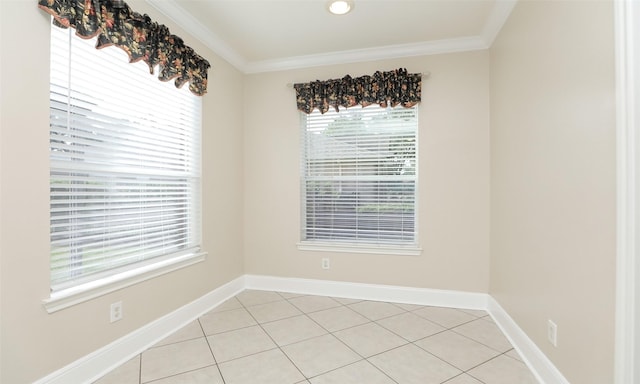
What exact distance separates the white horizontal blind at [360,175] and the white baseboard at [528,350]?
979 millimetres

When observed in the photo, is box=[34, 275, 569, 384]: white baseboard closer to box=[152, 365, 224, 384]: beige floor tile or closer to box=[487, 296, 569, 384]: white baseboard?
box=[487, 296, 569, 384]: white baseboard

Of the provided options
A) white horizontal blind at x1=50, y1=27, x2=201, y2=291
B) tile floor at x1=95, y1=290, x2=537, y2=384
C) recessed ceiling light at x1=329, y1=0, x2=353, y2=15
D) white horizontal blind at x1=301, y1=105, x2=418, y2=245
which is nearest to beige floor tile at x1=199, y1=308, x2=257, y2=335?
tile floor at x1=95, y1=290, x2=537, y2=384

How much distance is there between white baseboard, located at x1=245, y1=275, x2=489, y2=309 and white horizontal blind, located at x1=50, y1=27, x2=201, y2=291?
43.1 inches

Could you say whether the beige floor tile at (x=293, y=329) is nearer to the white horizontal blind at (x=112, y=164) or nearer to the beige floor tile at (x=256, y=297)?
the beige floor tile at (x=256, y=297)

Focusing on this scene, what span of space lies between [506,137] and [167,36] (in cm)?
275

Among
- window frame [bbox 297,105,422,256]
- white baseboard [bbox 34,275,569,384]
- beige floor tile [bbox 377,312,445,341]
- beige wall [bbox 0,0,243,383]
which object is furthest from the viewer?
window frame [bbox 297,105,422,256]

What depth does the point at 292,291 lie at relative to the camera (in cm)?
341

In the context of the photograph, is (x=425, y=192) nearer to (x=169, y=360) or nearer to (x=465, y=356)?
(x=465, y=356)

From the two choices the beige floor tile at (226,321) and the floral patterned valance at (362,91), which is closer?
the beige floor tile at (226,321)

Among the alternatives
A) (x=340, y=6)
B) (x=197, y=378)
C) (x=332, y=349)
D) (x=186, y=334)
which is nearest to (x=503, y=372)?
(x=332, y=349)

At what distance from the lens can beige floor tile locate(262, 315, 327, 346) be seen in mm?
2340

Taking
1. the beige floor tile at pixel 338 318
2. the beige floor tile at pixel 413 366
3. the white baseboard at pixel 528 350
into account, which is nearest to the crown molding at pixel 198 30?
the beige floor tile at pixel 338 318

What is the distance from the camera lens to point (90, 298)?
5.94ft

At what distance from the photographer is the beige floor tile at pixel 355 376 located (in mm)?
1819
